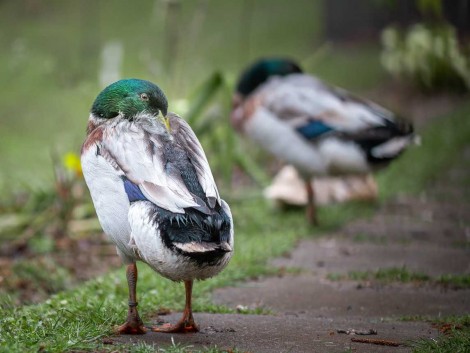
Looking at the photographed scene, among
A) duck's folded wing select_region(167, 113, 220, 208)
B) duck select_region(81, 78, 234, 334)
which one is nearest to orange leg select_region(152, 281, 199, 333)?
duck select_region(81, 78, 234, 334)

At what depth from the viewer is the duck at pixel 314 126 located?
7027 mm

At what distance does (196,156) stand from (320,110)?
11.4 feet

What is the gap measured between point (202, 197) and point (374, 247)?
3.08m

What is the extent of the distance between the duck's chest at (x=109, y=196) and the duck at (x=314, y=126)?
11.5 ft

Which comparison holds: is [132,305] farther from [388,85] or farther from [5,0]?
[5,0]

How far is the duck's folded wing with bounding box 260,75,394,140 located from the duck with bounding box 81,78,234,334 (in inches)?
122

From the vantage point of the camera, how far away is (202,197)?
148 inches

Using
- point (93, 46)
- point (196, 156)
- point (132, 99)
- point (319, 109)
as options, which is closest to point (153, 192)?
point (196, 156)

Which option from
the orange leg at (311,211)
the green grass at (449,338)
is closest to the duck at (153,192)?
the green grass at (449,338)

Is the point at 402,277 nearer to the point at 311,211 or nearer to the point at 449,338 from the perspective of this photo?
the point at 449,338

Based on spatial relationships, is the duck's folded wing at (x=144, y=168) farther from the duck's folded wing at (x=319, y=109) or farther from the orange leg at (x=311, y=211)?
the orange leg at (x=311, y=211)

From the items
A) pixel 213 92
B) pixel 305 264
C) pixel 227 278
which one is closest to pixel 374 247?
pixel 305 264

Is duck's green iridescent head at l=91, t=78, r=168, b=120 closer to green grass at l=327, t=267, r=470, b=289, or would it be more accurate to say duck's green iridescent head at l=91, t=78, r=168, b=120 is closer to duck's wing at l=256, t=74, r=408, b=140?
green grass at l=327, t=267, r=470, b=289

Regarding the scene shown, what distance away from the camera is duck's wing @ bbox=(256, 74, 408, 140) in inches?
281
